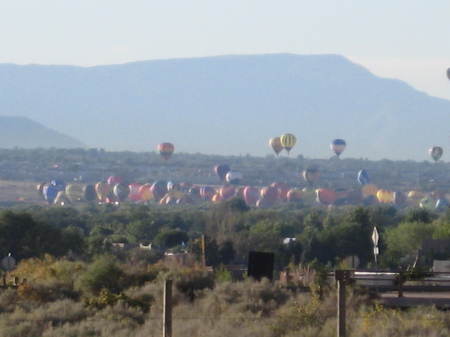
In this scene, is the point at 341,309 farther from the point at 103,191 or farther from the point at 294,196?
the point at 294,196

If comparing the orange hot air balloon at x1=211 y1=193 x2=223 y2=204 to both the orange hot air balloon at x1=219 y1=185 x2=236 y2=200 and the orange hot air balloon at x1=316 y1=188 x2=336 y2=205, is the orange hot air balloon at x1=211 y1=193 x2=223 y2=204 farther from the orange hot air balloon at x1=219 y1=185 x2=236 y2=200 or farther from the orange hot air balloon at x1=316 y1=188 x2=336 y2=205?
the orange hot air balloon at x1=316 y1=188 x2=336 y2=205

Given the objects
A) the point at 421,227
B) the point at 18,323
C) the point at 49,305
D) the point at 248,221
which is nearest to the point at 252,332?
the point at 18,323

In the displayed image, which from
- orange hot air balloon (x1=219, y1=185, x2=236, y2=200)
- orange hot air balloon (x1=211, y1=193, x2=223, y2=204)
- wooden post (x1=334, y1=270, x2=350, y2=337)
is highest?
wooden post (x1=334, y1=270, x2=350, y2=337)

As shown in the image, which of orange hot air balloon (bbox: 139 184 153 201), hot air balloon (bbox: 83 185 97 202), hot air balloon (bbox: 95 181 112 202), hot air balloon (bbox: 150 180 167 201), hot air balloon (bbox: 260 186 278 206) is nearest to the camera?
Result: hot air balloon (bbox: 260 186 278 206)

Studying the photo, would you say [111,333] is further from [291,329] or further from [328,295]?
[328,295]

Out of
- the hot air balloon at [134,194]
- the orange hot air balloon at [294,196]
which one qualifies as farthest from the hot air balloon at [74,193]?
the orange hot air balloon at [294,196]

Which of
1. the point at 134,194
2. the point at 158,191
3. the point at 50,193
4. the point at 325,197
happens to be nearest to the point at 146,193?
the point at 134,194

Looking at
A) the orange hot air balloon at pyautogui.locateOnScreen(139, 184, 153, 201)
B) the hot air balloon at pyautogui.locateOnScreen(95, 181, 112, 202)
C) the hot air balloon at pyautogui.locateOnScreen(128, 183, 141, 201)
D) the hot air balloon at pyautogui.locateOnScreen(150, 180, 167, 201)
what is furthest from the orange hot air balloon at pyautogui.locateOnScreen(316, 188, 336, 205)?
the hot air balloon at pyautogui.locateOnScreen(95, 181, 112, 202)

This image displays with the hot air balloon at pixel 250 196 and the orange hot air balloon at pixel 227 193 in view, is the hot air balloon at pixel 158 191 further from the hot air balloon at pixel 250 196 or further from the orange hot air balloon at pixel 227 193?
the hot air balloon at pixel 250 196
